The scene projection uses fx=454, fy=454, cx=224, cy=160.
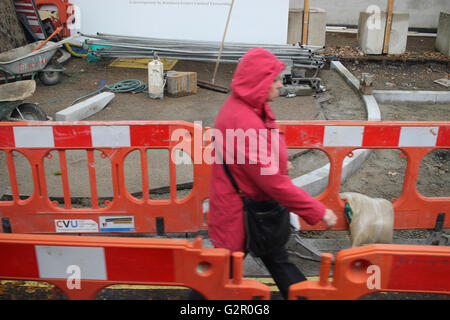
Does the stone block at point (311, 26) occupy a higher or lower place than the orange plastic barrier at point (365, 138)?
higher

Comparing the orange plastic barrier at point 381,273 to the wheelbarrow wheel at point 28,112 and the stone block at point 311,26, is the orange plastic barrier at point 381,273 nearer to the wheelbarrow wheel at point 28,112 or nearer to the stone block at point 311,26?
the wheelbarrow wheel at point 28,112

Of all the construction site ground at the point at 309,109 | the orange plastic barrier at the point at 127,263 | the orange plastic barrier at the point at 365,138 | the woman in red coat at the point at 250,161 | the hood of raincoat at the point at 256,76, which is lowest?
the construction site ground at the point at 309,109

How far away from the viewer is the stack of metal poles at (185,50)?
10.3 metres

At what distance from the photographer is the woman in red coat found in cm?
261

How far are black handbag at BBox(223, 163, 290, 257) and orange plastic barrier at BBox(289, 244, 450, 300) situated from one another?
294mm

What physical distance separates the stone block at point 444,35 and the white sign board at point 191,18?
5.79 metres

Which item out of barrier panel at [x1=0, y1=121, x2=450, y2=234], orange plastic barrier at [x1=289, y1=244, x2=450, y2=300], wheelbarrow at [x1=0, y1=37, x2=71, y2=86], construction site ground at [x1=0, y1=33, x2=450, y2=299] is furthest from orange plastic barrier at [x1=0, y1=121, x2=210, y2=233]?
wheelbarrow at [x1=0, y1=37, x2=71, y2=86]

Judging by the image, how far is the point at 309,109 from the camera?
9062 millimetres

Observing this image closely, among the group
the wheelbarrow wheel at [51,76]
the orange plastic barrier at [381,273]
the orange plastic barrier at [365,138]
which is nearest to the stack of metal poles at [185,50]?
the wheelbarrow wheel at [51,76]

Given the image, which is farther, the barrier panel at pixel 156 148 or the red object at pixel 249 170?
the barrier panel at pixel 156 148

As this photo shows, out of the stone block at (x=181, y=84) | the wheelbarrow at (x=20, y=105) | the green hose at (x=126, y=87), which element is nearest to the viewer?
the wheelbarrow at (x=20, y=105)

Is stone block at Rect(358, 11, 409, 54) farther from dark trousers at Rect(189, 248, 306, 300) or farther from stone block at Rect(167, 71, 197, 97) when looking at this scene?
dark trousers at Rect(189, 248, 306, 300)

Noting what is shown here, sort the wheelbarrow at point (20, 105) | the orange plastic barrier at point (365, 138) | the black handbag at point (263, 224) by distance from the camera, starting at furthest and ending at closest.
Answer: the wheelbarrow at point (20, 105), the orange plastic barrier at point (365, 138), the black handbag at point (263, 224)

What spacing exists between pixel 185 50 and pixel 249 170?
8545mm
